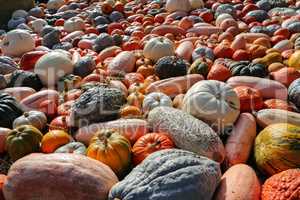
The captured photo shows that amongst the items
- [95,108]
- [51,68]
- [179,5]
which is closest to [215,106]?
[95,108]

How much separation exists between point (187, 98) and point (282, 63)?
6.16 feet

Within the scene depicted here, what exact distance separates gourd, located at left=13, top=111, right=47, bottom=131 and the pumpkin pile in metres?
0.01

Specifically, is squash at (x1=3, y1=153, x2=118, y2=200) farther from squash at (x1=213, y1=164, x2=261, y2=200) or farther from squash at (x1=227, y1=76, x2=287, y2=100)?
squash at (x1=227, y1=76, x2=287, y2=100)

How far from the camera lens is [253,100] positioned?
411cm

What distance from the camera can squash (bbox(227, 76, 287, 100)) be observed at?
4.45 meters

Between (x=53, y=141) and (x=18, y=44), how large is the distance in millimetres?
3261

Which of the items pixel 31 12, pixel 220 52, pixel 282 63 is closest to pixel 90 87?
pixel 220 52

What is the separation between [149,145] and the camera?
3613 mm

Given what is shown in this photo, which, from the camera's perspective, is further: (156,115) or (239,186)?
(156,115)

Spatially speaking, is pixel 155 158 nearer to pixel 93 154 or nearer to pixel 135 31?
pixel 93 154

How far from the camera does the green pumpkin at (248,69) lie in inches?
192

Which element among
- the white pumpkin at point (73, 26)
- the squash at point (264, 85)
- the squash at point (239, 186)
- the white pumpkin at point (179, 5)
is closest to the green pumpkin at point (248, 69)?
the squash at point (264, 85)

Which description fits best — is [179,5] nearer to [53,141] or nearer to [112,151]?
Result: [53,141]

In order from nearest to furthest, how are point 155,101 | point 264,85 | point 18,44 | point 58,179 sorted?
A: point 58,179 < point 155,101 < point 264,85 < point 18,44
